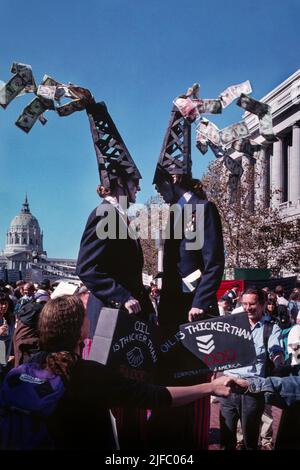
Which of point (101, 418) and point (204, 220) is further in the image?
point (204, 220)

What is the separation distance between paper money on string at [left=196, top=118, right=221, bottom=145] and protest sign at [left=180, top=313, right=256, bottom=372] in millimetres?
1590

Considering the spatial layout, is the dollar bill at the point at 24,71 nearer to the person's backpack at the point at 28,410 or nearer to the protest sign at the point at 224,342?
the protest sign at the point at 224,342

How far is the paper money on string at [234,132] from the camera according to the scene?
4669mm

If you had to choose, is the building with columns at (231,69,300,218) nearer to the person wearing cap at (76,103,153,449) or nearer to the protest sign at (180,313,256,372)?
the person wearing cap at (76,103,153,449)

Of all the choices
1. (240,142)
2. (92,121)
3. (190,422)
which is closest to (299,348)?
(190,422)

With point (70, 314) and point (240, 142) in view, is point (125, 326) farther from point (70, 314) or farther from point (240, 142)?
point (240, 142)

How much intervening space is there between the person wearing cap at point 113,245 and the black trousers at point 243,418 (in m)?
1.58

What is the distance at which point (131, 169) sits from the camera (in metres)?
4.46

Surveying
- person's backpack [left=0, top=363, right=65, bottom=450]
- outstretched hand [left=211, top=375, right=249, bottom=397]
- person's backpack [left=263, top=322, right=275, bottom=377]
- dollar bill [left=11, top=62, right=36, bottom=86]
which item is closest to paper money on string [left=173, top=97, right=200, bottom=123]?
dollar bill [left=11, top=62, right=36, bottom=86]

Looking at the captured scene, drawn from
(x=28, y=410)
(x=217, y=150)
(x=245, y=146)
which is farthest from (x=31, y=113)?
(x=28, y=410)

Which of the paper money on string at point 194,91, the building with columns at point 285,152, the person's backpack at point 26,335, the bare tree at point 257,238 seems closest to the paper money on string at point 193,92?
the paper money on string at point 194,91

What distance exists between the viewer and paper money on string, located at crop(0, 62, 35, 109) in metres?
4.48

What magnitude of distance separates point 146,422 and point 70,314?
59.2 inches

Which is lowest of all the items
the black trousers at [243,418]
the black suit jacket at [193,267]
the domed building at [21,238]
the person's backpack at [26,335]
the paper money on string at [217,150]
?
the black trousers at [243,418]
